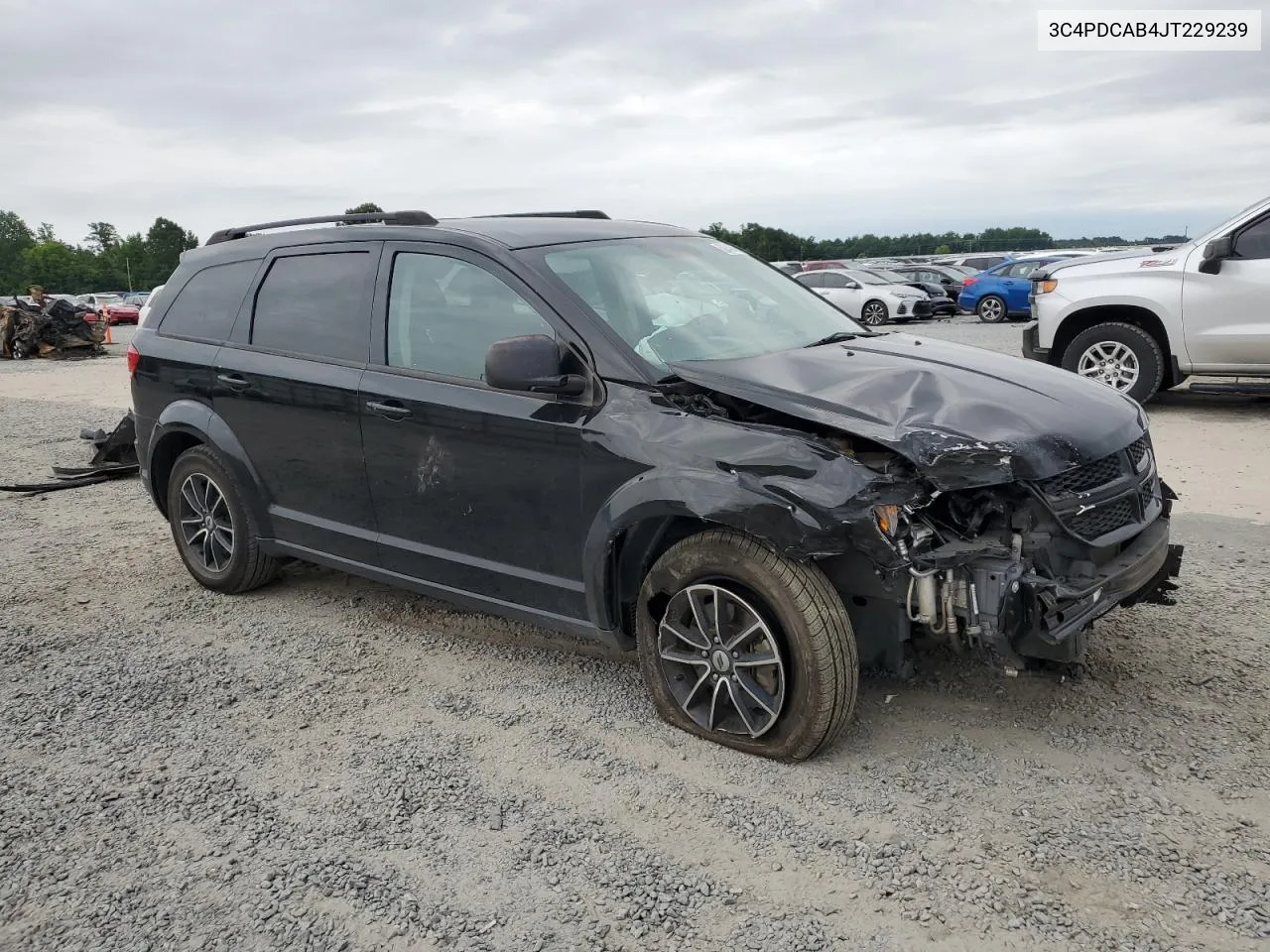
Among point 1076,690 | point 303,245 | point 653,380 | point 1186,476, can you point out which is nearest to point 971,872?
point 1076,690

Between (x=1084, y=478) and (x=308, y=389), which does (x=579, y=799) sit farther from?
(x=308, y=389)

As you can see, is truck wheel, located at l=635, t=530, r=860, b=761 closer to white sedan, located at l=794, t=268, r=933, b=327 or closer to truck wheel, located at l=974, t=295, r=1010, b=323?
white sedan, located at l=794, t=268, r=933, b=327

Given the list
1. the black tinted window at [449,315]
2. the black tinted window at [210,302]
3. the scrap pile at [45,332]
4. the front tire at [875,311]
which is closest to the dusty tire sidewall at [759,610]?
the black tinted window at [449,315]

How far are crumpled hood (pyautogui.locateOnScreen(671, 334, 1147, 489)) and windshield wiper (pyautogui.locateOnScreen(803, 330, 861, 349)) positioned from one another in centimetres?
15

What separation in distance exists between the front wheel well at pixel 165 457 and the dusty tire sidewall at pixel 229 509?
77 millimetres

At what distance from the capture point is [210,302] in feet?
17.0

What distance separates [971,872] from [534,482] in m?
1.97

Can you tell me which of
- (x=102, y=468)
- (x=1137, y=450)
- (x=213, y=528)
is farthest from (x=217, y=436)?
(x=102, y=468)

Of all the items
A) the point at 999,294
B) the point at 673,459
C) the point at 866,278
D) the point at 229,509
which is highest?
the point at 866,278

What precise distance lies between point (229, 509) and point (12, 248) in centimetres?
13897

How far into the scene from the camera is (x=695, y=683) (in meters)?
3.56

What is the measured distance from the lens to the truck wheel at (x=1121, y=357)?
9.26 m

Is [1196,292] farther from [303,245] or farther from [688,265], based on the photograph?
[303,245]

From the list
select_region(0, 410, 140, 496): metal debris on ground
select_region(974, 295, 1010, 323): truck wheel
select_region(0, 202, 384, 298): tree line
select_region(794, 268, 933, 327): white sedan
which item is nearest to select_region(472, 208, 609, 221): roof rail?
select_region(0, 410, 140, 496): metal debris on ground
